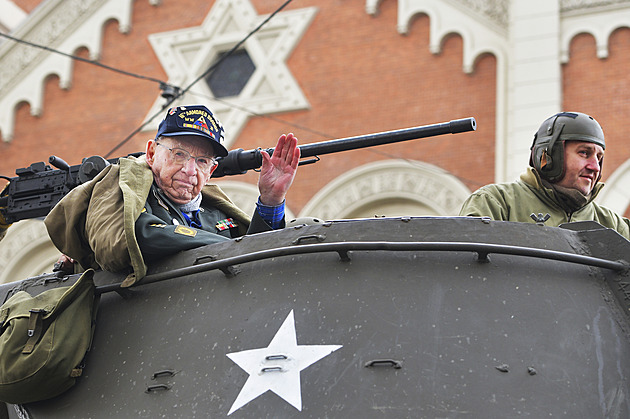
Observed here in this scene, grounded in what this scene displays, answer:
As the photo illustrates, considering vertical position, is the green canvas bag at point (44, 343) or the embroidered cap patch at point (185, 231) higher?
the embroidered cap patch at point (185, 231)

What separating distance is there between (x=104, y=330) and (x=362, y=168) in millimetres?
11227

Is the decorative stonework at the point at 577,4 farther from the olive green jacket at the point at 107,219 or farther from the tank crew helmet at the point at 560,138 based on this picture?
the olive green jacket at the point at 107,219

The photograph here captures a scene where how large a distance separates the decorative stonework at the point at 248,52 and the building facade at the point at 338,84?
22 millimetres

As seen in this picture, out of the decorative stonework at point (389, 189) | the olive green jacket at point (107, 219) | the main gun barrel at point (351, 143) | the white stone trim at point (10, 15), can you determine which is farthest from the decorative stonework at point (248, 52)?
the olive green jacket at point (107, 219)

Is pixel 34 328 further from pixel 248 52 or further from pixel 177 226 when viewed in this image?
pixel 248 52

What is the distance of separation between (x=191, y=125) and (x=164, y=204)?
34cm

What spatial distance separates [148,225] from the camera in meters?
3.68

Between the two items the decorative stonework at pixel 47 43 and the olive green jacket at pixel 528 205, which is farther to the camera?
the decorative stonework at pixel 47 43

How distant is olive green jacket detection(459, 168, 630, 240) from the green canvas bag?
1486 mm

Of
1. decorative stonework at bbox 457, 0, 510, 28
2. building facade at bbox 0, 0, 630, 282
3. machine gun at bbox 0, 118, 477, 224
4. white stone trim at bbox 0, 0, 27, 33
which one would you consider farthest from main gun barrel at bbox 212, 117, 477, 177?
white stone trim at bbox 0, 0, 27, 33

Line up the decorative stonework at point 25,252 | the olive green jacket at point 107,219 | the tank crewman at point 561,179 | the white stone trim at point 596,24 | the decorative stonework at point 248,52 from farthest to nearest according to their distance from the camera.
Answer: the decorative stonework at point 25,252
the decorative stonework at point 248,52
the white stone trim at point 596,24
the tank crewman at point 561,179
the olive green jacket at point 107,219

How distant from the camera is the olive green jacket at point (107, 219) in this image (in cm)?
357

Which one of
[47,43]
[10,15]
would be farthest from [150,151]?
[10,15]

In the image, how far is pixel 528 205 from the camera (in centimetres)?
445
